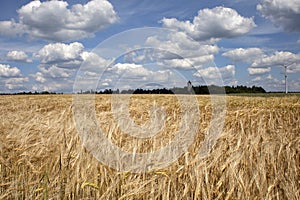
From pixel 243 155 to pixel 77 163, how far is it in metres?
1.64

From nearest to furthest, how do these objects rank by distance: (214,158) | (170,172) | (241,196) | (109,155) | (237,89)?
1. (241,196)
2. (170,172)
3. (214,158)
4. (109,155)
5. (237,89)

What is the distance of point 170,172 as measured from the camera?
3125 millimetres

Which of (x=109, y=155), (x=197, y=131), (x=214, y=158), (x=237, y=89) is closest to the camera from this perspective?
(x=214, y=158)

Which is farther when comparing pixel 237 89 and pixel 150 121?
pixel 237 89

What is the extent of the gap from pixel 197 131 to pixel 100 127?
4.55ft

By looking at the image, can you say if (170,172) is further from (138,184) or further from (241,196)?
(241,196)

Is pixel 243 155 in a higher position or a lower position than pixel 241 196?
higher

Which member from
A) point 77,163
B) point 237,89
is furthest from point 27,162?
point 237,89

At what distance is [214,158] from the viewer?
3365 mm

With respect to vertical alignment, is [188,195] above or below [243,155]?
below

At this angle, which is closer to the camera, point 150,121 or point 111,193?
point 111,193

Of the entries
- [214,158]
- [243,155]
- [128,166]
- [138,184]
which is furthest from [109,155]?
[243,155]

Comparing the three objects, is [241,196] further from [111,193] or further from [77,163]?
[77,163]

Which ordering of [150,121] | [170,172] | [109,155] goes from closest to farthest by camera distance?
[170,172]
[109,155]
[150,121]
